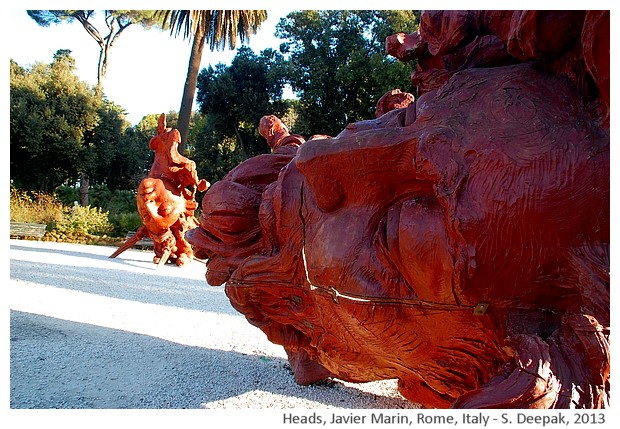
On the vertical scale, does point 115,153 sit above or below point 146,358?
above

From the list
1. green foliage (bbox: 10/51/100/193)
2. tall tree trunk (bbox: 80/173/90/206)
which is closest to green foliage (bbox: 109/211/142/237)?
tall tree trunk (bbox: 80/173/90/206)

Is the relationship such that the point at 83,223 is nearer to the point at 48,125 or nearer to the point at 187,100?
the point at 187,100

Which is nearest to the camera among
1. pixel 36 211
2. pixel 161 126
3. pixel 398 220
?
pixel 398 220

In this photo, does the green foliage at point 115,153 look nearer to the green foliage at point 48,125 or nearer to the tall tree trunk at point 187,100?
the green foliage at point 48,125

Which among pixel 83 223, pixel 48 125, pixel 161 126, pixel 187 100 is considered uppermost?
pixel 187 100

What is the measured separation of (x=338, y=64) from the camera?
1554cm

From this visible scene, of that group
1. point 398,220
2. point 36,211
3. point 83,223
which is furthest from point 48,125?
point 398,220

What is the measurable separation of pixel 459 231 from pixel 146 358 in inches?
97.3

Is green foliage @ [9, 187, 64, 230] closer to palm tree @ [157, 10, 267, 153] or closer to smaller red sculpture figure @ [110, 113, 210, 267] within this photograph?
palm tree @ [157, 10, 267, 153]

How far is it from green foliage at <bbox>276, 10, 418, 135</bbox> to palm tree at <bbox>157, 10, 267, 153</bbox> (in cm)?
177

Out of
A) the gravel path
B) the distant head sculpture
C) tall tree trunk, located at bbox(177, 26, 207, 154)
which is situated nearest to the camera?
the distant head sculpture

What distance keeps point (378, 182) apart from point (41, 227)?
1325 cm

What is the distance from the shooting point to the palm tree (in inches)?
603

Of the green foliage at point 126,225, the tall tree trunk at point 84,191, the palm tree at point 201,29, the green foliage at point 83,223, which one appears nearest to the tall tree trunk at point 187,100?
the palm tree at point 201,29
